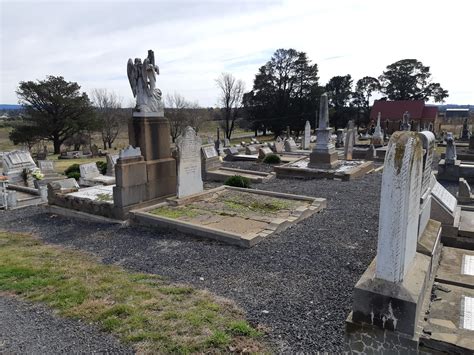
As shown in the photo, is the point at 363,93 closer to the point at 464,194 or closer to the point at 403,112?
the point at 403,112

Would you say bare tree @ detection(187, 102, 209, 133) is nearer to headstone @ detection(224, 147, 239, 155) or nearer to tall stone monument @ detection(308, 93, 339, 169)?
headstone @ detection(224, 147, 239, 155)

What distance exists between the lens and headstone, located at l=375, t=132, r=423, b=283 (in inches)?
115

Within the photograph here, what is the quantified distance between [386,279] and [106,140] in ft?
134

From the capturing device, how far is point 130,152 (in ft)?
29.3

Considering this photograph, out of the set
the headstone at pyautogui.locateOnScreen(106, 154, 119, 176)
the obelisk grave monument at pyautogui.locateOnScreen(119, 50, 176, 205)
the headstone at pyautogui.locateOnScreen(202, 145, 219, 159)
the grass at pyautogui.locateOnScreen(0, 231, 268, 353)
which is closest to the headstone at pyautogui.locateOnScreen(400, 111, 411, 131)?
the headstone at pyautogui.locateOnScreen(202, 145, 219, 159)

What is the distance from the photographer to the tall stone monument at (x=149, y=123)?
9219 millimetres

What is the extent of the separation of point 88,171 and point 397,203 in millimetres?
13370

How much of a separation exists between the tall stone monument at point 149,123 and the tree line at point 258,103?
95.5ft

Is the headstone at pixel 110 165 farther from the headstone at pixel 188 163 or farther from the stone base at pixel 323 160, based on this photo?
the stone base at pixel 323 160

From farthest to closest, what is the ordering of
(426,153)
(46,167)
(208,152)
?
1. (46,167)
2. (208,152)
3. (426,153)

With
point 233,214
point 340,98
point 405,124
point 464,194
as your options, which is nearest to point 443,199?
point 233,214

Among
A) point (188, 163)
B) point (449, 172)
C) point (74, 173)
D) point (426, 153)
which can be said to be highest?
point (426, 153)

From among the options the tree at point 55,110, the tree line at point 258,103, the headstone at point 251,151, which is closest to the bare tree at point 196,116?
the tree line at point 258,103

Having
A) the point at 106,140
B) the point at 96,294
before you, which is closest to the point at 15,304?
the point at 96,294
